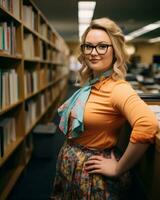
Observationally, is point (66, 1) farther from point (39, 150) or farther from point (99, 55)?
point (99, 55)

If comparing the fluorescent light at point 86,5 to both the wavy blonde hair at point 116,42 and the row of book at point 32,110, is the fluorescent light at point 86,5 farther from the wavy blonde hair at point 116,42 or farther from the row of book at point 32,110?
the wavy blonde hair at point 116,42

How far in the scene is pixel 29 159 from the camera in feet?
11.6

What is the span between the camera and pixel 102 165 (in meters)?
1.22

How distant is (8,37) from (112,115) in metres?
1.67

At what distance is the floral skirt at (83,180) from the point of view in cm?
126

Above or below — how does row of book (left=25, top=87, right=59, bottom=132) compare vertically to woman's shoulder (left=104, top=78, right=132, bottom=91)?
below

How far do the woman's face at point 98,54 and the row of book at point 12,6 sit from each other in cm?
127

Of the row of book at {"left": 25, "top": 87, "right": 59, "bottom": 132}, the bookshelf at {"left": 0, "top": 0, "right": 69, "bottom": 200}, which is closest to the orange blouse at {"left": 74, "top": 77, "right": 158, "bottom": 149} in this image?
the bookshelf at {"left": 0, "top": 0, "right": 69, "bottom": 200}

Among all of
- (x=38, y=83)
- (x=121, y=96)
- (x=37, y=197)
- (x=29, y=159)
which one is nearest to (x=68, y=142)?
(x=121, y=96)

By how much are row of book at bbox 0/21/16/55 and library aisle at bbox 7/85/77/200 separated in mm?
1441

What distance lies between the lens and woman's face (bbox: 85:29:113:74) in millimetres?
1236

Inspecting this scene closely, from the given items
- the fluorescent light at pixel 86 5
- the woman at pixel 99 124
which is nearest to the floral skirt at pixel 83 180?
the woman at pixel 99 124

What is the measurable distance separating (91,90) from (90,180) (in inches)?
17.3

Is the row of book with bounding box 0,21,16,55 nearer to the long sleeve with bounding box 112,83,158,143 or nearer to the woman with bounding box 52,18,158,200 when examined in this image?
the woman with bounding box 52,18,158,200
